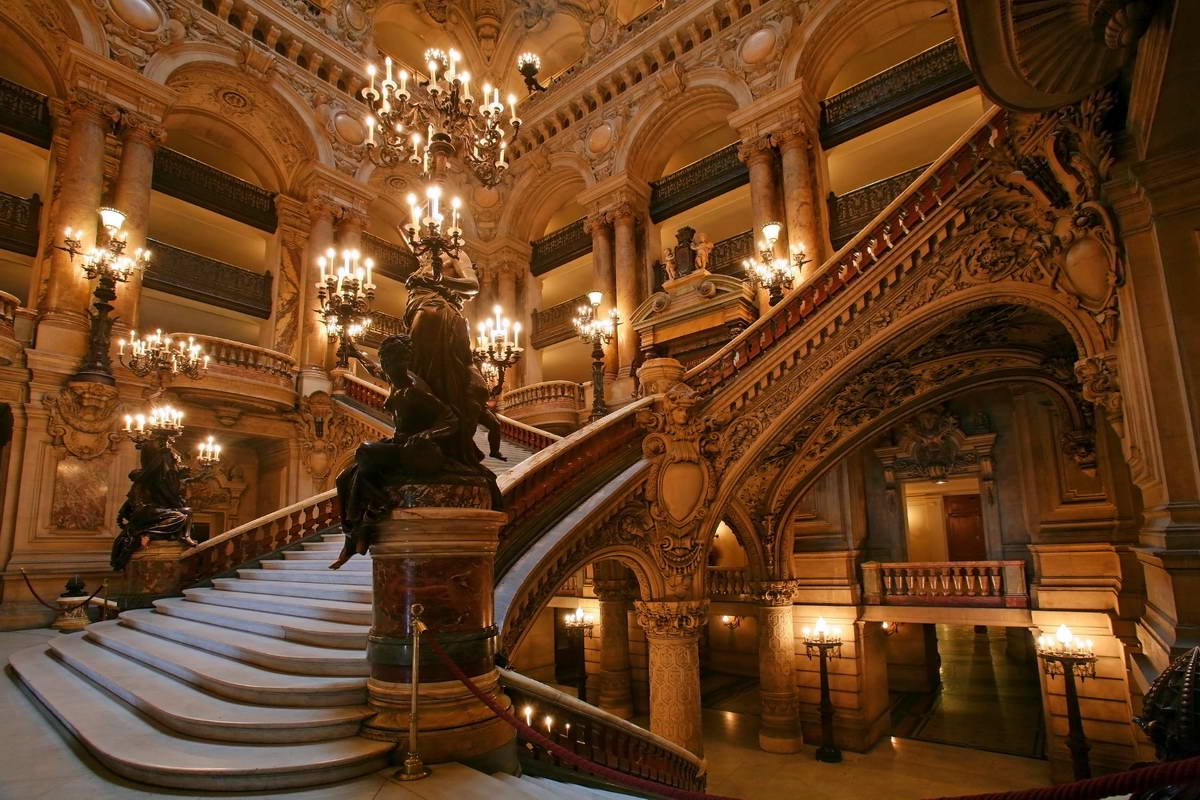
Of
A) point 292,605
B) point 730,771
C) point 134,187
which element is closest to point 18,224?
point 134,187

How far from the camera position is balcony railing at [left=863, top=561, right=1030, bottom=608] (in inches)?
365

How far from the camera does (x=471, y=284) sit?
4.45 m

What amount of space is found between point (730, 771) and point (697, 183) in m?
13.1

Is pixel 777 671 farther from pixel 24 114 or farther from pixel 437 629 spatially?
pixel 24 114

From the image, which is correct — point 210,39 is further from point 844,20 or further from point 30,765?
point 30,765

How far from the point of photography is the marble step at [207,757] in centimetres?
269

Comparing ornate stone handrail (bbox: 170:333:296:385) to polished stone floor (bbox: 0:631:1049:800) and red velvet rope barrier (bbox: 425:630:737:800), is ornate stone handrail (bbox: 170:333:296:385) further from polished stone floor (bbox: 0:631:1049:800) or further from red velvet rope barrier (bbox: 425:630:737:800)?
red velvet rope barrier (bbox: 425:630:737:800)

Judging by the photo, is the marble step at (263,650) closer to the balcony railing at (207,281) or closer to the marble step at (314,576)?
the marble step at (314,576)

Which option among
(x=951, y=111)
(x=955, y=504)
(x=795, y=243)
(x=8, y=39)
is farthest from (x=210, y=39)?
(x=955, y=504)

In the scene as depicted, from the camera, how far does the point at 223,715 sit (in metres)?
3.25

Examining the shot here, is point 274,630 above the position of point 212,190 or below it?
below

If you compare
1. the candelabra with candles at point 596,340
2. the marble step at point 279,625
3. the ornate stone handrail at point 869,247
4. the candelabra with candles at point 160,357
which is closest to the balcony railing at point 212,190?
the candelabra with candles at point 160,357

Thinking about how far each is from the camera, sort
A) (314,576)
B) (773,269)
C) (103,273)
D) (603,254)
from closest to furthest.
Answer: (314,576)
(103,273)
(773,269)
(603,254)

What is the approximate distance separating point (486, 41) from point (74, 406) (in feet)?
51.8
